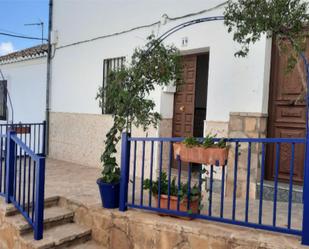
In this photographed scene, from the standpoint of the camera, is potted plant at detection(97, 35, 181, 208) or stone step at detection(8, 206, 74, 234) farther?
potted plant at detection(97, 35, 181, 208)

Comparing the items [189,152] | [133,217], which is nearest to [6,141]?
[133,217]

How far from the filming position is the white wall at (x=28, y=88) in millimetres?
8656

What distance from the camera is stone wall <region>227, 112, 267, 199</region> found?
4484 millimetres

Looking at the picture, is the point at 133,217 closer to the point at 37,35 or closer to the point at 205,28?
the point at 205,28

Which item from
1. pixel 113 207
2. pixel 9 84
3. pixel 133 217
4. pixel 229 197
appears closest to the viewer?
pixel 133 217

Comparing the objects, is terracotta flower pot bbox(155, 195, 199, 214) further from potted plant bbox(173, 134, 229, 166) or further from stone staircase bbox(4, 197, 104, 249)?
stone staircase bbox(4, 197, 104, 249)

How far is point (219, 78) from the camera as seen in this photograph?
5000mm

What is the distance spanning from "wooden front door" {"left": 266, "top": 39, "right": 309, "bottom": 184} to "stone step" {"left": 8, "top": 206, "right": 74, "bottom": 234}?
2.70m

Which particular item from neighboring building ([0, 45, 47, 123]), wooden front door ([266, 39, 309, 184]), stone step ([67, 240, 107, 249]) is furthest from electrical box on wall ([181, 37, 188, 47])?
neighboring building ([0, 45, 47, 123])

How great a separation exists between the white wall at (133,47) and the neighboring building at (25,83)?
0.64 meters

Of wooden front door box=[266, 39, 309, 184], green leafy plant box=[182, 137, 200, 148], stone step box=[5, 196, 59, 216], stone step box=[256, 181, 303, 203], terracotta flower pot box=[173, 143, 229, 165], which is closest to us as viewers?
terracotta flower pot box=[173, 143, 229, 165]

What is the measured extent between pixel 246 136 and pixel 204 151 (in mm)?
1491

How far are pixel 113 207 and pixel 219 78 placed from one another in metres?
2.39

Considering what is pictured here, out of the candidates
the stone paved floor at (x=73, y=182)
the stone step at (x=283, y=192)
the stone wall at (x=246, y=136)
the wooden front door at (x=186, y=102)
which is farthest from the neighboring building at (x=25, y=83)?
the stone step at (x=283, y=192)
